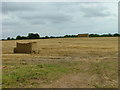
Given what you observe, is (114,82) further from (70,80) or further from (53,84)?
(53,84)

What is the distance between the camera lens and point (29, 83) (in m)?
6.81

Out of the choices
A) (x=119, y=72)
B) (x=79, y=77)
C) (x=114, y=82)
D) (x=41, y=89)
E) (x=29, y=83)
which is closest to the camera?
(x=41, y=89)

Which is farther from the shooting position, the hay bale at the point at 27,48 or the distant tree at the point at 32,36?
the distant tree at the point at 32,36

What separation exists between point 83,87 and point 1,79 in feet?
8.80

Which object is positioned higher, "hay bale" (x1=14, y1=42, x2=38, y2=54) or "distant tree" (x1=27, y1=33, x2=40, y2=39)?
"distant tree" (x1=27, y1=33, x2=40, y2=39)

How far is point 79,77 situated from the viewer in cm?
793

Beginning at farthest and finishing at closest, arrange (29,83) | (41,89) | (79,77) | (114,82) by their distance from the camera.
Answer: (79,77), (114,82), (29,83), (41,89)

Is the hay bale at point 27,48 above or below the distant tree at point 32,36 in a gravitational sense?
below

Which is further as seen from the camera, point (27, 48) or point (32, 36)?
point (32, 36)

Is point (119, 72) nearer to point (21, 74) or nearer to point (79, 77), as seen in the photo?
point (79, 77)

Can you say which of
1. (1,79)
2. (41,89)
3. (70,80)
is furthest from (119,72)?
(1,79)

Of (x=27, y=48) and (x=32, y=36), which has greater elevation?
(x=32, y=36)

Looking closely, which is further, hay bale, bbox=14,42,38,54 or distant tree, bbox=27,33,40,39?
distant tree, bbox=27,33,40,39

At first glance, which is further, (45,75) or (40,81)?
(45,75)
